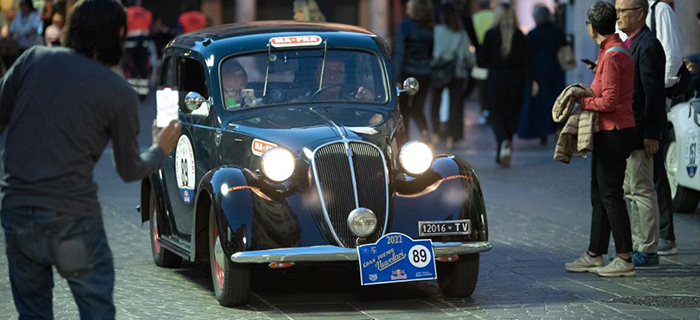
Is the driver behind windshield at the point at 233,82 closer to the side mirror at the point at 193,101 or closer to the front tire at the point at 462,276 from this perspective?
the side mirror at the point at 193,101

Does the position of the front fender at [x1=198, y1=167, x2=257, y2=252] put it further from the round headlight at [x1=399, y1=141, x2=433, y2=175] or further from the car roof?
the car roof

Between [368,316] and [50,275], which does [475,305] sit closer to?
[368,316]

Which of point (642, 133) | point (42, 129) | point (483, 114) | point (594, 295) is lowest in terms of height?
point (483, 114)

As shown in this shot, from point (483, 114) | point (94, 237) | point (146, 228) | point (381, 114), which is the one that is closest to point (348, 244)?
point (381, 114)

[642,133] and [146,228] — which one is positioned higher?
[642,133]

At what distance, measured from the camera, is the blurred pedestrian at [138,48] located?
27250 millimetres

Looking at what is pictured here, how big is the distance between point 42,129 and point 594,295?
431 centimetres

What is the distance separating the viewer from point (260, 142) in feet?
28.7

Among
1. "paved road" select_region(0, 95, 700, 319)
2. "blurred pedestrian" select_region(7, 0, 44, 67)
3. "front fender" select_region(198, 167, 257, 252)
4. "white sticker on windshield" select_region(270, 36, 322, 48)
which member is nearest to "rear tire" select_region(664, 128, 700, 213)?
"paved road" select_region(0, 95, 700, 319)

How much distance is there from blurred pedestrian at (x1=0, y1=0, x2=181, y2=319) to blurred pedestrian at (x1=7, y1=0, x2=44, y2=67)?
17844mm

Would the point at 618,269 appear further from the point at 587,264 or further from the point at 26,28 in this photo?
the point at 26,28

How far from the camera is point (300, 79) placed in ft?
31.3

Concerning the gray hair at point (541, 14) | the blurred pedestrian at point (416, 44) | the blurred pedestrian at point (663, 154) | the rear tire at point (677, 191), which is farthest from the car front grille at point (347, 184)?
the gray hair at point (541, 14)

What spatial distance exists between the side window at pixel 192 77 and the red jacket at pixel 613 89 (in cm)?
249
